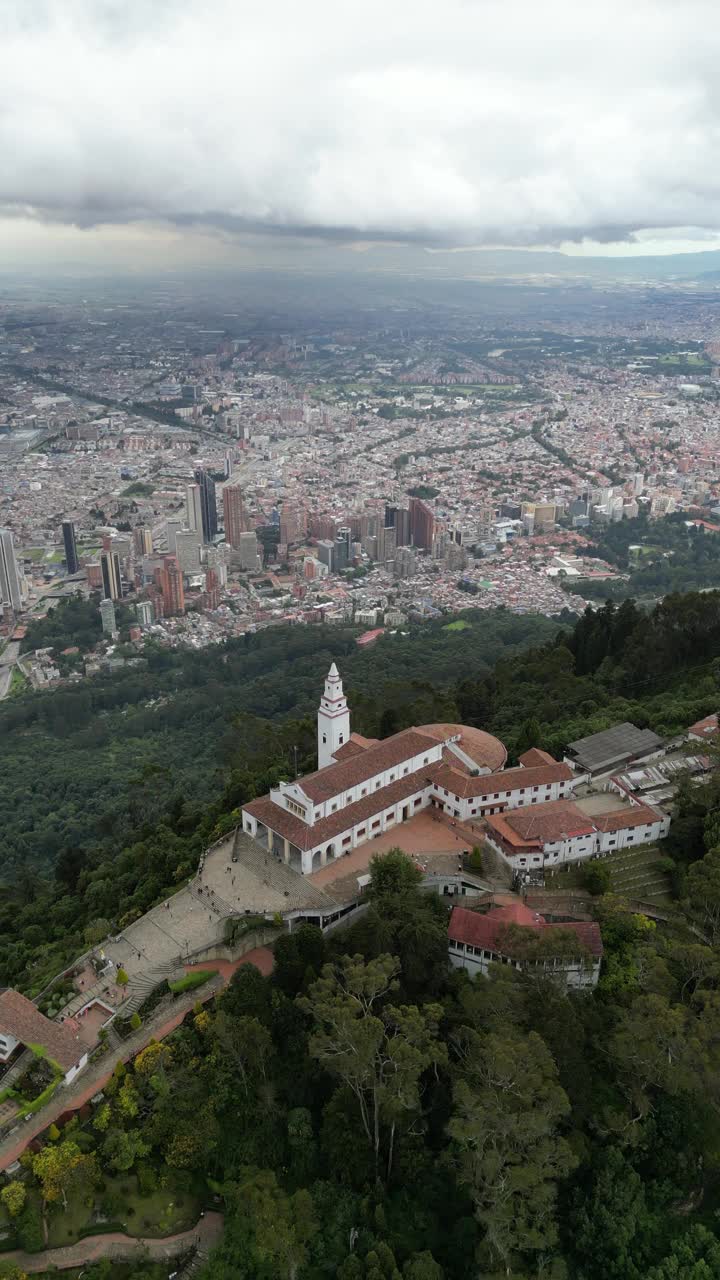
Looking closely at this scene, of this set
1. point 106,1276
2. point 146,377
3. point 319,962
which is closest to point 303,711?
point 319,962

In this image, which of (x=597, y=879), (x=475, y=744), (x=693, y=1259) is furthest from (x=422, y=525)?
(x=693, y=1259)

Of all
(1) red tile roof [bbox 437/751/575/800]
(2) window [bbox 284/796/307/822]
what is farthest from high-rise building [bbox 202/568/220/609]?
(2) window [bbox 284/796/307/822]

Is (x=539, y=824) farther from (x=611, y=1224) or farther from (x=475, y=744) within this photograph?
(x=611, y=1224)

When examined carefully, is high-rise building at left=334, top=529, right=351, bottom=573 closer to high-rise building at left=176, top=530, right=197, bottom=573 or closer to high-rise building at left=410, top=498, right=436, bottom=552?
high-rise building at left=410, top=498, right=436, bottom=552

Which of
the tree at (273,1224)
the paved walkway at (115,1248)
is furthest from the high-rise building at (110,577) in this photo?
the tree at (273,1224)

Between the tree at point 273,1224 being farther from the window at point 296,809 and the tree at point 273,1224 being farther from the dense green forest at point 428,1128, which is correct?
the window at point 296,809

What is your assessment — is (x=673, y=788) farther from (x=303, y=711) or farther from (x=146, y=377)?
(x=146, y=377)
